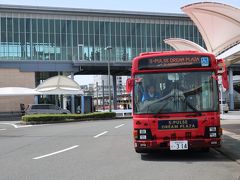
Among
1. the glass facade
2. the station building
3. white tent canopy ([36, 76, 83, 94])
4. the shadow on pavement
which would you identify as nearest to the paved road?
the shadow on pavement

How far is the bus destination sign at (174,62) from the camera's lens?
39.5 feet

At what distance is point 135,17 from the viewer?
68.1 meters

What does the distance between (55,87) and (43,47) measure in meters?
16.3

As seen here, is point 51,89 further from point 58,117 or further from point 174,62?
point 174,62

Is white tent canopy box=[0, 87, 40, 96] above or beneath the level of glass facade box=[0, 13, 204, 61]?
beneath

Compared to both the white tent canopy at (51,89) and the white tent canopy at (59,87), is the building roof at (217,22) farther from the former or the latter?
the white tent canopy at (51,89)

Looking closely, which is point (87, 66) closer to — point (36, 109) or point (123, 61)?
point (123, 61)

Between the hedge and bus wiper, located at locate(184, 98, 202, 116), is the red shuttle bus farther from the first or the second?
the hedge

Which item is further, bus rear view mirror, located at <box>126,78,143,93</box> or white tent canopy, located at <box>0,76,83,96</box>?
white tent canopy, located at <box>0,76,83,96</box>

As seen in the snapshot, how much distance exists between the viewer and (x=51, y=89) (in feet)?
156

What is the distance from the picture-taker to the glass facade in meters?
61.9

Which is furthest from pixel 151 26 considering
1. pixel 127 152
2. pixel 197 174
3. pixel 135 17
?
pixel 197 174

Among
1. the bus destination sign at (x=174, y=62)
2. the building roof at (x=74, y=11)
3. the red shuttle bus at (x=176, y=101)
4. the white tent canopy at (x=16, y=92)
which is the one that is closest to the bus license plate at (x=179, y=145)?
Answer: the red shuttle bus at (x=176, y=101)

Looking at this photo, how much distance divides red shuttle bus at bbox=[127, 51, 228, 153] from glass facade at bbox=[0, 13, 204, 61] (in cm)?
5151
